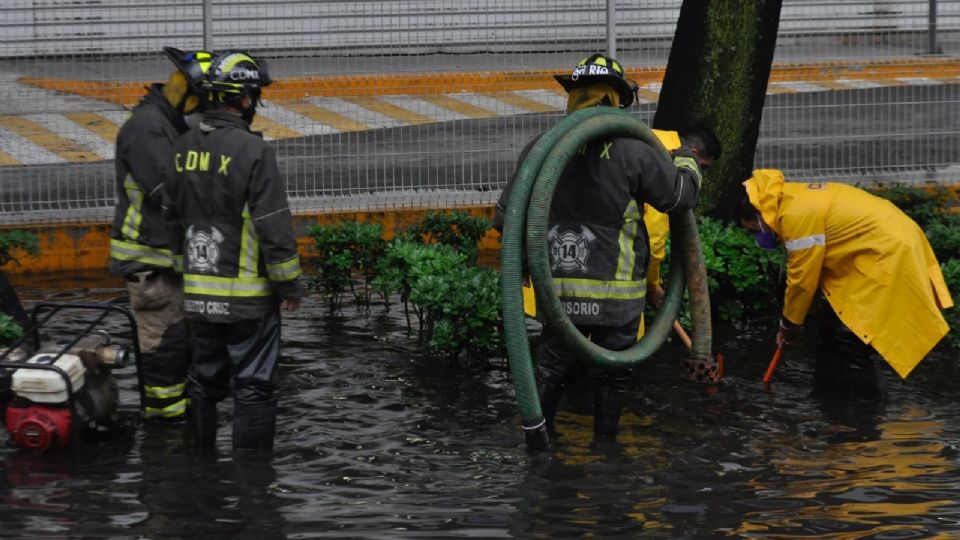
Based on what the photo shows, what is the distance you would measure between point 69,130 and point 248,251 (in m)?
5.19

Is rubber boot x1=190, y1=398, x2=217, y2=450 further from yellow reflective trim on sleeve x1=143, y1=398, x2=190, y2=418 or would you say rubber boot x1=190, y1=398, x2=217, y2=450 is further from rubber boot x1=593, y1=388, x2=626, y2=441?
rubber boot x1=593, y1=388, x2=626, y2=441

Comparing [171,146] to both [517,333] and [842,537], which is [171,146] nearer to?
[517,333]

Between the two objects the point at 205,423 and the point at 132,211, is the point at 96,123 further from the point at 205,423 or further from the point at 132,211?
the point at 205,423

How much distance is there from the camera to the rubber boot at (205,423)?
7.57m

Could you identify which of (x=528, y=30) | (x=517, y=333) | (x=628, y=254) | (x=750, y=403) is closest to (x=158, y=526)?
(x=517, y=333)

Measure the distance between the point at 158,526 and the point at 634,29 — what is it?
7.20 m

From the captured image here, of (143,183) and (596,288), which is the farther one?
(143,183)

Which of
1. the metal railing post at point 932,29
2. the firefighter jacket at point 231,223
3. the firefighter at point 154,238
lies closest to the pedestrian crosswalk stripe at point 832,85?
the metal railing post at point 932,29

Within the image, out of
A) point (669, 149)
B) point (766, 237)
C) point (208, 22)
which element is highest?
point (208, 22)

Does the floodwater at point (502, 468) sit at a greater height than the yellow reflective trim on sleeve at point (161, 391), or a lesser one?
lesser

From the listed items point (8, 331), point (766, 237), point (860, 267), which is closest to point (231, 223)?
point (8, 331)

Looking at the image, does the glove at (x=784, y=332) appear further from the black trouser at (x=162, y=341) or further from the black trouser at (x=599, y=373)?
the black trouser at (x=162, y=341)

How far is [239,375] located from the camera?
291 inches

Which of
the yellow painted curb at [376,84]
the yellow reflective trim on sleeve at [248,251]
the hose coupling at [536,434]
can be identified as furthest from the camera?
the yellow painted curb at [376,84]
